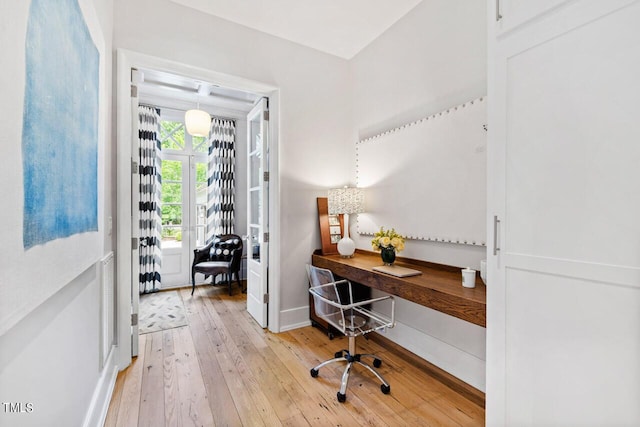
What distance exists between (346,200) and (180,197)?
3.14 meters

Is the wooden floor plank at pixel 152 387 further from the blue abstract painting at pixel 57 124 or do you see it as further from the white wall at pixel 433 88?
the white wall at pixel 433 88

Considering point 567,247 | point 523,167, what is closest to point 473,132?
point 523,167

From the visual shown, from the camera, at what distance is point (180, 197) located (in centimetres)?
475

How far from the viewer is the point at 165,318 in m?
3.38

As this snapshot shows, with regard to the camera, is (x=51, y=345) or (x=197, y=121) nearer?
(x=51, y=345)

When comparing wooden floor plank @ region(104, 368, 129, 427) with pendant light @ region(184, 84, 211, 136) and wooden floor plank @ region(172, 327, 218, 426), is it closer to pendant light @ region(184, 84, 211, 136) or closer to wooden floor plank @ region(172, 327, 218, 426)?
wooden floor plank @ region(172, 327, 218, 426)

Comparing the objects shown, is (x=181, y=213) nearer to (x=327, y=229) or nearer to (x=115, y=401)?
(x=327, y=229)

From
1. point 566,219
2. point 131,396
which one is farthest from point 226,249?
point 566,219

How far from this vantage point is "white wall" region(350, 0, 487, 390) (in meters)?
2.06

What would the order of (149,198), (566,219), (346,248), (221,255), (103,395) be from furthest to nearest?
(221,255), (149,198), (346,248), (103,395), (566,219)

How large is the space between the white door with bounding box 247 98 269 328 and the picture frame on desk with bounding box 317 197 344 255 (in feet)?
1.90

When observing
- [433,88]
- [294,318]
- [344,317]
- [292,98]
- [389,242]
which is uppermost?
[292,98]

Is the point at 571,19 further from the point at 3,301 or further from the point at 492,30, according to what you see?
the point at 3,301

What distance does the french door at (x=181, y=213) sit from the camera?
15.2 feet
